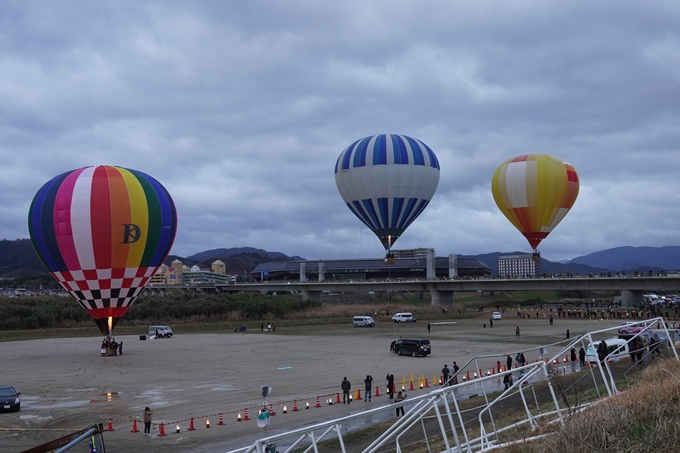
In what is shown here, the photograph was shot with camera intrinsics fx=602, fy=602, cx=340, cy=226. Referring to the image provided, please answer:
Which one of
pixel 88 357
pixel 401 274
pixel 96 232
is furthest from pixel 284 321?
pixel 401 274

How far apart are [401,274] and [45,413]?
11108cm

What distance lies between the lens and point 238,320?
75562 mm

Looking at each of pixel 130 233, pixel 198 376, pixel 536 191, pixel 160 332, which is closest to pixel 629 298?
pixel 536 191

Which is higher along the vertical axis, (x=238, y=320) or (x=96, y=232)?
(x=96, y=232)

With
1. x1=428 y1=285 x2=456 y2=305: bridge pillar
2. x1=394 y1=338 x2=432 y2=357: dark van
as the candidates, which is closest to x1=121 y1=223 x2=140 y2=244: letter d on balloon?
x1=394 y1=338 x2=432 y2=357: dark van

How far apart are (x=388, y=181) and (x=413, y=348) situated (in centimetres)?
1976

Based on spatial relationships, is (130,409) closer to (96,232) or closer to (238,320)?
(96,232)

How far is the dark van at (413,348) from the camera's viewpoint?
37781 millimetres

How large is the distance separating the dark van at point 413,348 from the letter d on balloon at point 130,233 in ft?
58.7

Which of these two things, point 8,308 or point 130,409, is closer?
point 130,409

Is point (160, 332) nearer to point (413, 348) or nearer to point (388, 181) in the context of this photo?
point (388, 181)

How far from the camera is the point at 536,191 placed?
57469 mm

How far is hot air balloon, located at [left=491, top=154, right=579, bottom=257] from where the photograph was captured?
5725 centimetres

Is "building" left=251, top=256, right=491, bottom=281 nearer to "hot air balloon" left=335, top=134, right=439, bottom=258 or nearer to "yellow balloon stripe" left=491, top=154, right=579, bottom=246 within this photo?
"yellow balloon stripe" left=491, top=154, right=579, bottom=246
